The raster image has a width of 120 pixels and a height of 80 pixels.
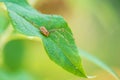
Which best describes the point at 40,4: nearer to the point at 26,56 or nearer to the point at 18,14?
the point at 26,56

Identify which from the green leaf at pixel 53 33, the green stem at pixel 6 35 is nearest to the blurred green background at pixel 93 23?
the green stem at pixel 6 35

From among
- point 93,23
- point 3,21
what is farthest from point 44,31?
point 93,23

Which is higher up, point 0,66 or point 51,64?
point 51,64

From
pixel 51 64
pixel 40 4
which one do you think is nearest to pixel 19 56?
pixel 51 64

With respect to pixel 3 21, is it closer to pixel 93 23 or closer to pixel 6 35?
pixel 6 35

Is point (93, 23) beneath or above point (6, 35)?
above

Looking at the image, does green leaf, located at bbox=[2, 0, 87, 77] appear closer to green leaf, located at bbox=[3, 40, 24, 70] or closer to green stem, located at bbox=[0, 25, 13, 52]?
green stem, located at bbox=[0, 25, 13, 52]

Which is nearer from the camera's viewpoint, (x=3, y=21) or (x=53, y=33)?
(x=53, y=33)
